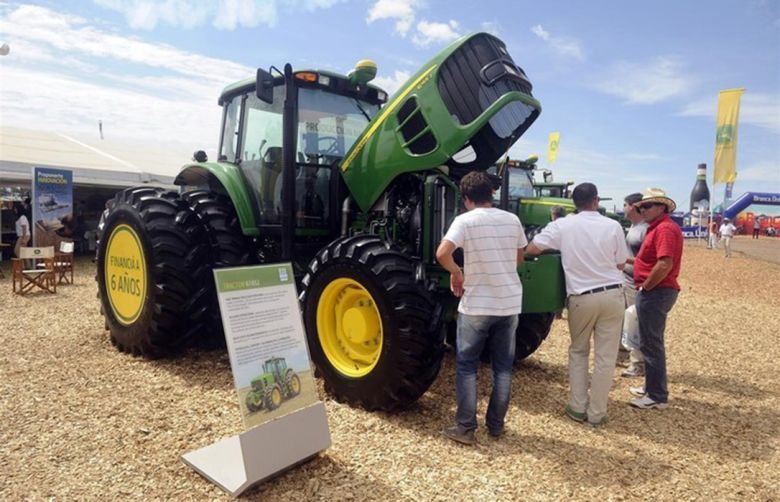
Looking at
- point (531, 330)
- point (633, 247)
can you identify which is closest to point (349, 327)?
point (531, 330)

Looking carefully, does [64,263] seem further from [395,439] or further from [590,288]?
[590,288]

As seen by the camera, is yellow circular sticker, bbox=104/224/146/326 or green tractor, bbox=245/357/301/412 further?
yellow circular sticker, bbox=104/224/146/326

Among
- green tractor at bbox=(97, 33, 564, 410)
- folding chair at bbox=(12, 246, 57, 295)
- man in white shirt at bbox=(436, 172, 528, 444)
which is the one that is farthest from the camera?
folding chair at bbox=(12, 246, 57, 295)

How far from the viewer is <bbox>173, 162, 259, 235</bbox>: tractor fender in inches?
192

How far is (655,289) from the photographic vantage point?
412 cm

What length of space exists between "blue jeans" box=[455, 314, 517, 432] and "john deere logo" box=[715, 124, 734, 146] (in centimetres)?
2083

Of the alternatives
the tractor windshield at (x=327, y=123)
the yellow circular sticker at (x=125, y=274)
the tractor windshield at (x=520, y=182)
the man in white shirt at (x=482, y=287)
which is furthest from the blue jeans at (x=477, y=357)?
the tractor windshield at (x=520, y=182)

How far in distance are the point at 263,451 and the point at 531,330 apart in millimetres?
2903

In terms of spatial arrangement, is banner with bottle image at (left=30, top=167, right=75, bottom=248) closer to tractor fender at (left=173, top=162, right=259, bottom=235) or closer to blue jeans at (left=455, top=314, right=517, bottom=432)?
tractor fender at (left=173, top=162, right=259, bottom=235)

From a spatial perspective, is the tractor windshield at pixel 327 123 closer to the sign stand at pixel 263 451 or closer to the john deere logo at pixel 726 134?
the sign stand at pixel 263 451

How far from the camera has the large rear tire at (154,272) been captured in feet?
15.1

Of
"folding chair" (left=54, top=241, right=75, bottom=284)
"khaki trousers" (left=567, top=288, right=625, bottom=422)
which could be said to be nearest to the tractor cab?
"khaki trousers" (left=567, top=288, right=625, bottom=422)

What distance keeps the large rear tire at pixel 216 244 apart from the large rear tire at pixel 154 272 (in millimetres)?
76

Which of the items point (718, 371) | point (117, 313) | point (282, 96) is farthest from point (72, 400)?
point (718, 371)
